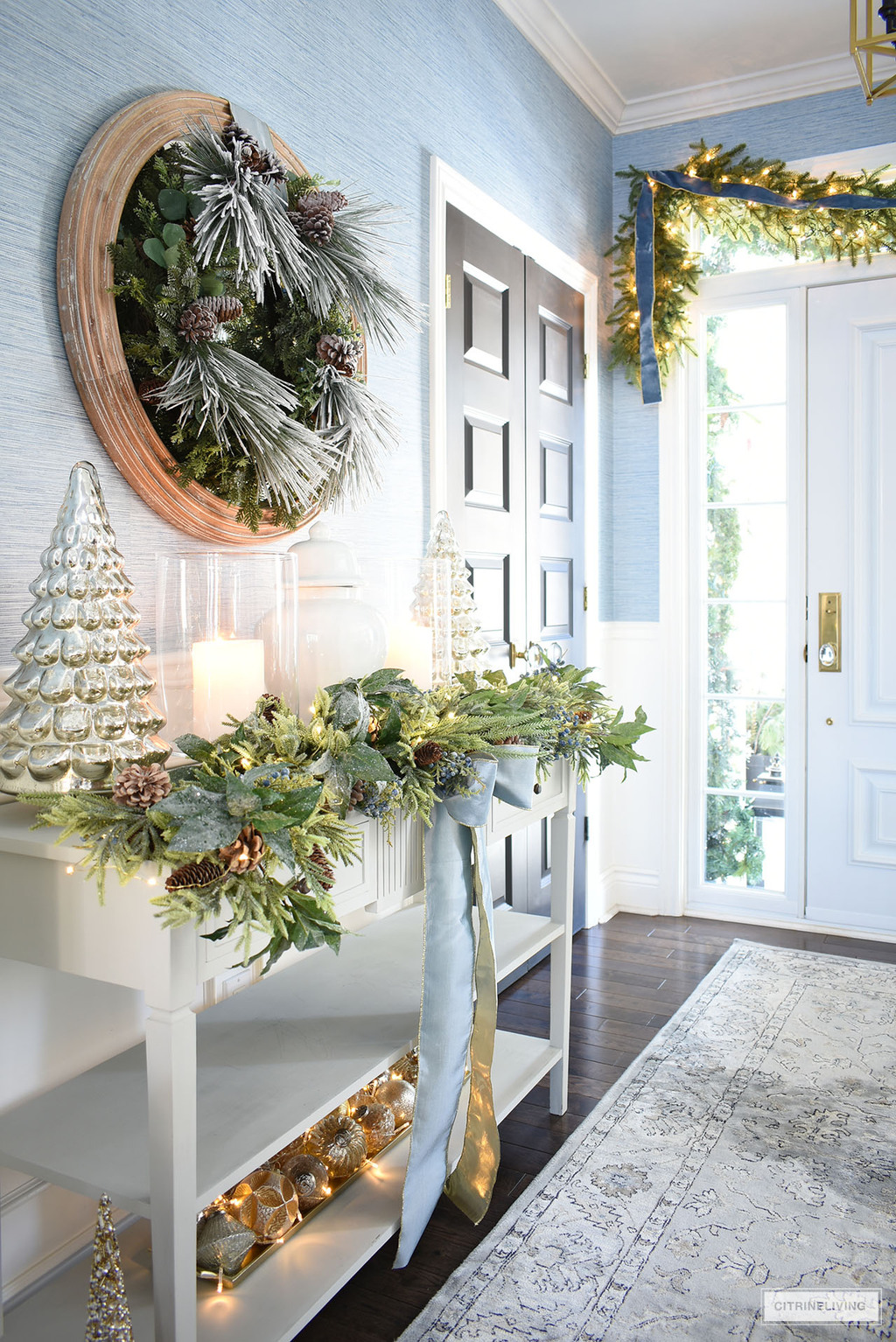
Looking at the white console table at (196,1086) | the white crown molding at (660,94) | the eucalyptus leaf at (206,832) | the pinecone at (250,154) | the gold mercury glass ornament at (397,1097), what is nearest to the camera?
the eucalyptus leaf at (206,832)

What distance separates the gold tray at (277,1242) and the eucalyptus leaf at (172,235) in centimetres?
147

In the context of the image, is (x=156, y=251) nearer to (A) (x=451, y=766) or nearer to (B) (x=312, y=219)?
(B) (x=312, y=219)

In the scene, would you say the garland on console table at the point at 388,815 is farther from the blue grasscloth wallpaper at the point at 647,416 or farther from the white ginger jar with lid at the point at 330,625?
the blue grasscloth wallpaper at the point at 647,416

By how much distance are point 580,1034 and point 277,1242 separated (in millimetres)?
1302

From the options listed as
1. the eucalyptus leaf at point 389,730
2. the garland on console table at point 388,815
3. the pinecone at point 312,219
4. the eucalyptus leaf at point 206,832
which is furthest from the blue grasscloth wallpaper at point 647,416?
the eucalyptus leaf at point 206,832

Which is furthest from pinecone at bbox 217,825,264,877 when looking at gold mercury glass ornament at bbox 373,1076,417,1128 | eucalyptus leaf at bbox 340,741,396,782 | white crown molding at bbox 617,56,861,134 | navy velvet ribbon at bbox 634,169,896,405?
white crown molding at bbox 617,56,861,134

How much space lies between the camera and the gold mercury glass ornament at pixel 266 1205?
1475mm

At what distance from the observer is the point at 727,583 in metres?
3.64

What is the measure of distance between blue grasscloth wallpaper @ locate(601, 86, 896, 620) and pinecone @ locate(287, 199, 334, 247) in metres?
2.11

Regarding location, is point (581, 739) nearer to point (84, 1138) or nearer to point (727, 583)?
point (84, 1138)

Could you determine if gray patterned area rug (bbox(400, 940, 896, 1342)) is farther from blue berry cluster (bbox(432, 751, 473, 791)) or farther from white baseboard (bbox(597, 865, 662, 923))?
white baseboard (bbox(597, 865, 662, 923))

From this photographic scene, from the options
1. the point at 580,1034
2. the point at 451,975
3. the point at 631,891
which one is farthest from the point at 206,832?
the point at 631,891

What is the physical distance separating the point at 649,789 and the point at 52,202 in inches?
114

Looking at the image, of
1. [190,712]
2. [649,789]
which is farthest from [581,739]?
[649,789]
